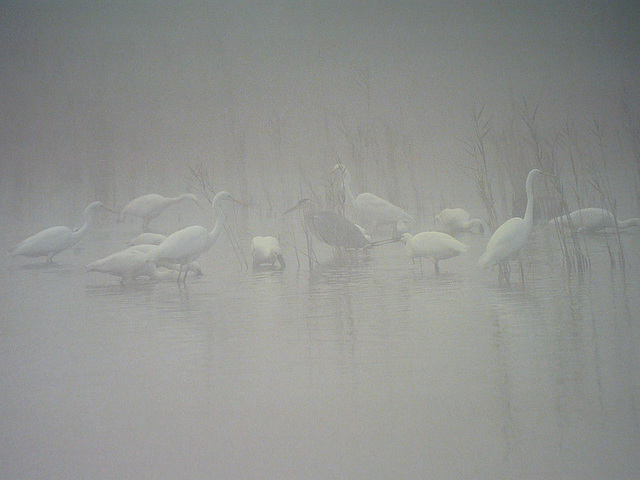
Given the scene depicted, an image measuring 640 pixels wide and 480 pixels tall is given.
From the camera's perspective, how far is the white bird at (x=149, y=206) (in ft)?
12.2

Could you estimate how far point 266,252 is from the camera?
9.96 ft

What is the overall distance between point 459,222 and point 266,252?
1.08 meters

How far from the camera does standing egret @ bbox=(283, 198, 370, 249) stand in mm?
3139

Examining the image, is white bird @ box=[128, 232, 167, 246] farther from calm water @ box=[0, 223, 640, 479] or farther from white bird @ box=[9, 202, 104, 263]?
calm water @ box=[0, 223, 640, 479]

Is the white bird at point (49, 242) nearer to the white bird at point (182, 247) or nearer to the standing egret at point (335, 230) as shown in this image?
the white bird at point (182, 247)

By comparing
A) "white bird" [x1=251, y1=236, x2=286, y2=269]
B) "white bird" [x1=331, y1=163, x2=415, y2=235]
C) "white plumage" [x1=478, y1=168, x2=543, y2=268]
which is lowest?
"white plumage" [x1=478, y1=168, x2=543, y2=268]

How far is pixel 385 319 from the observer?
7.09 feet

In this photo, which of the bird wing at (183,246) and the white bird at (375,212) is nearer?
the bird wing at (183,246)

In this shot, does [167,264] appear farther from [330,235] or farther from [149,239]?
[330,235]

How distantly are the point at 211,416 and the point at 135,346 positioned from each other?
54 centimetres

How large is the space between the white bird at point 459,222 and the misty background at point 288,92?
14.2 inches

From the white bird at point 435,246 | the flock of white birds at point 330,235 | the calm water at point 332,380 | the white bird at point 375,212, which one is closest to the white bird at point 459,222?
the flock of white birds at point 330,235

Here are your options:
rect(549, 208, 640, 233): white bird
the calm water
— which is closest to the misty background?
rect(549, 208, 640, 233): white bird

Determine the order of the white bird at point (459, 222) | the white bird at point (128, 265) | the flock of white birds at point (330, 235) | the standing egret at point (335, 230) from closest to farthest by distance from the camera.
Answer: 1. the flock of white birds at point (330, 235)
2. the white bird at point (128, 265)
3. the standing egret at point (335, 230)
4. the white bird at point (459, 222)
